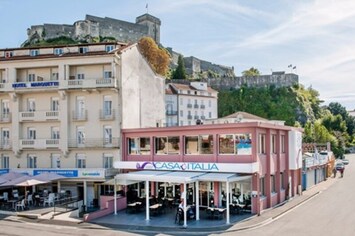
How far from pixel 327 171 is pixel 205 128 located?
29.0 m

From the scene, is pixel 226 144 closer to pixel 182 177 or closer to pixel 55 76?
pixel 182 177

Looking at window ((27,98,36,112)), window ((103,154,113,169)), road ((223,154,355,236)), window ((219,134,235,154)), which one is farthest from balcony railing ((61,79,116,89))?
road ((223,154,355,236))

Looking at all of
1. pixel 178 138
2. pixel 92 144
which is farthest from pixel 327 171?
pixel 92 144

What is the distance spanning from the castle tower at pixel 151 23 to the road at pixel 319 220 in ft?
260

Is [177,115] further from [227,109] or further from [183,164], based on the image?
[183,164]

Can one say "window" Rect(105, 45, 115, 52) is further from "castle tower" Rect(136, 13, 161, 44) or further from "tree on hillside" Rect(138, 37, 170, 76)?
"castle tower" Rect(136, 13, 161, 44)

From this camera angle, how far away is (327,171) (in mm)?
53219

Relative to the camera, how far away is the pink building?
2920 centimetres

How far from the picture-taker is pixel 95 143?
120ft

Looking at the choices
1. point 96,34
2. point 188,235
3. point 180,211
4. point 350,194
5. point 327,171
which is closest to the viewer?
point 188,235

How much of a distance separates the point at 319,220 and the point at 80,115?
72.9ft

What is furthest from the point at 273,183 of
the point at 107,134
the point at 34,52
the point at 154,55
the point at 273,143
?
the point at 154,55

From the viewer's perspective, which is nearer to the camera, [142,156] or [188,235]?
[188,235]

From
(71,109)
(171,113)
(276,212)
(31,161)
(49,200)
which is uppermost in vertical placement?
(171,113)
